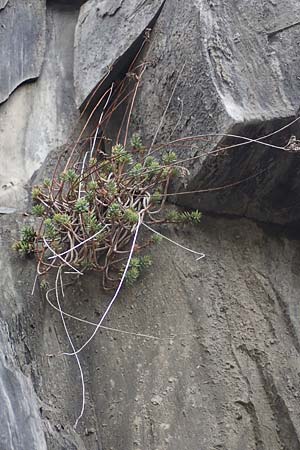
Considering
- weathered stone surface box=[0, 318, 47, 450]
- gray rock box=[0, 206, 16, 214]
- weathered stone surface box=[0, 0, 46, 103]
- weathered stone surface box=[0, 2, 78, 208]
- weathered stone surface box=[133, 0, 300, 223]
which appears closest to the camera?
weathered stone surface box=[0, 318, 47, 450]

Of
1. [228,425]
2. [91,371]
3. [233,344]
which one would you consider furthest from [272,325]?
[91,371]

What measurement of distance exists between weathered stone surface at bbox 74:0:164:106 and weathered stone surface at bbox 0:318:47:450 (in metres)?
0.86

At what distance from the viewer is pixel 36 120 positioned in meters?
2.63

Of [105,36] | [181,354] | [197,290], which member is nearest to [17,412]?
[181,354]

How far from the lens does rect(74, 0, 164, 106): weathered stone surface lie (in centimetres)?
255

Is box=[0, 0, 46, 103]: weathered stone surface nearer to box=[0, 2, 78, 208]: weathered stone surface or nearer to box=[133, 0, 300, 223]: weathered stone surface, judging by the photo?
box=[0, 2, 78, 208]: weathered stone surface

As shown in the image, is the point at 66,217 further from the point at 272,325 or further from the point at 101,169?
the point at 272,325

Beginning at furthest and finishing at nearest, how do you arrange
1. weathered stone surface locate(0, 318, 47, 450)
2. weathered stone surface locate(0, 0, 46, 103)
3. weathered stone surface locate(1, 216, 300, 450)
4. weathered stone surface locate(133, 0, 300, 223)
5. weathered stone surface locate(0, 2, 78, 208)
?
weathered stone surface locate(0, 0, 46, 103), weathered stone surface locate(0, 2, 78, 208), weathered stone surface locate(133, 0, 300, 223), weathered stone surface locate(1, 216, 300, 450), weathered stone surface locate(0, 318, 47, 450)

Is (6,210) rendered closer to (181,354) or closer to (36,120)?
(36,120)

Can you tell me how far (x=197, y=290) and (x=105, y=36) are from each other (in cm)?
77

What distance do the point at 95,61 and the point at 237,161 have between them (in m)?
0.55

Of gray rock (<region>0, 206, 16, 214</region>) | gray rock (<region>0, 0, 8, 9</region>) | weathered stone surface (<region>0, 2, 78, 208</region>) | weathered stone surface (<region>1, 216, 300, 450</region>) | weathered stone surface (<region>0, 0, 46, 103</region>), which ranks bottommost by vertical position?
weathered stone surface (<region>1, 216, 300, 450</region>)

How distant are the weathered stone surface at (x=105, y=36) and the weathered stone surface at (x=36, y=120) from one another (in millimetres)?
63

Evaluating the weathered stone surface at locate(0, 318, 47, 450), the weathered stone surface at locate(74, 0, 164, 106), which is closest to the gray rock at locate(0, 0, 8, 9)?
the weathered stone surface at locate(74, 0, 164, 106)
